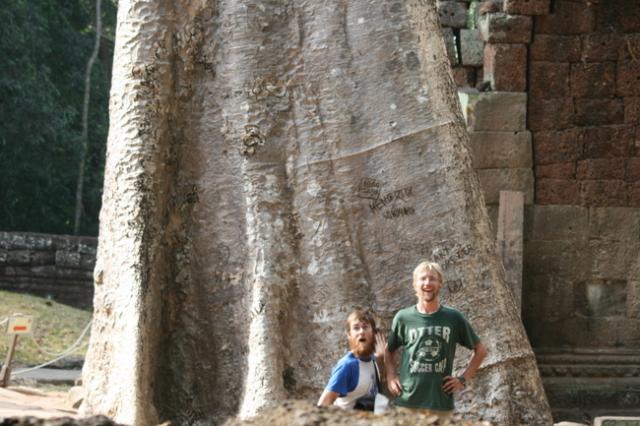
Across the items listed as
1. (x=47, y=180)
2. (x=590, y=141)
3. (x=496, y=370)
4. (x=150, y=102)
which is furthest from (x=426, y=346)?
(x=47, y=180)

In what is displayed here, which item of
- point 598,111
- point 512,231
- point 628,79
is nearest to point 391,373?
point 512,231

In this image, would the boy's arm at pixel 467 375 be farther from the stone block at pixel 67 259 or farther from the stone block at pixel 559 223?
the stone block at pixel 67 259

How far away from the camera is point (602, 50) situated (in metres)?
11.9

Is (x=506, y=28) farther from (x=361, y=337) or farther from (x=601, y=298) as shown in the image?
(x=361, y=337)

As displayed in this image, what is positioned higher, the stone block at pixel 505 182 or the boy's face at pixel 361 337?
the stone block at pixel 505 182

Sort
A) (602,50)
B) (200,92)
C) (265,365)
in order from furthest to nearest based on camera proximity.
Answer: (602,50)
(200,92)
(265,365)

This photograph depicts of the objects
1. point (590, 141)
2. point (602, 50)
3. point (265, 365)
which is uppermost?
point (602, 50)

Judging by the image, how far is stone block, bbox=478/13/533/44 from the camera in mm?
11719

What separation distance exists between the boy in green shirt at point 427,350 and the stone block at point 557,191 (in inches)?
250

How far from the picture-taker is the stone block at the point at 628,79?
11.9 meters

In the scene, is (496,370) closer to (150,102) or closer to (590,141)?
(150,102)

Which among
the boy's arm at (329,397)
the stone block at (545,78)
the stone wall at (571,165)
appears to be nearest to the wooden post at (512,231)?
the stone wall at (571,165)

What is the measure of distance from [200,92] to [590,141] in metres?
5.67

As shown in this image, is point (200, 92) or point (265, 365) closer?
point (265, 365)
